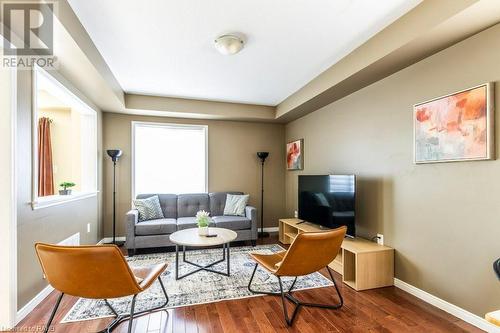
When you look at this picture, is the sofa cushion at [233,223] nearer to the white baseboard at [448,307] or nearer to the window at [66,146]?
the window at [66,146]

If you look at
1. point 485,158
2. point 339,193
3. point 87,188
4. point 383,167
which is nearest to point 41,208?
point 87,188

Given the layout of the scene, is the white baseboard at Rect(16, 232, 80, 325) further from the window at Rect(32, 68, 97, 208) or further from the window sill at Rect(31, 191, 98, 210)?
the window at Rect(32, 68, 97, 208)

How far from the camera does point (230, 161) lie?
5.22 metres

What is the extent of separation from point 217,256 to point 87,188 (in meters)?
2.35

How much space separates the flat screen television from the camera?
308 cm

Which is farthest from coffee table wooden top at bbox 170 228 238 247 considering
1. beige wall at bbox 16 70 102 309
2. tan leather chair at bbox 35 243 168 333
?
beige wall at bbox 16 70 102 309

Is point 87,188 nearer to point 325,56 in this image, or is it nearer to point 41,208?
point 41,208

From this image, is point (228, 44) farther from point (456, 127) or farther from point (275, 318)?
point (275, 318)

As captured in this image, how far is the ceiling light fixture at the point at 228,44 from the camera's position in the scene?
8.08ft

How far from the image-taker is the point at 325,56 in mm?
2912

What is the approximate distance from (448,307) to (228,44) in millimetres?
3148

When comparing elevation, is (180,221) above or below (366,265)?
above

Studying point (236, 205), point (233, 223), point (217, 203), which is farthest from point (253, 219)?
point (217, 203)

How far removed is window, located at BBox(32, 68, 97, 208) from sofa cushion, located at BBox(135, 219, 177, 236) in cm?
90
